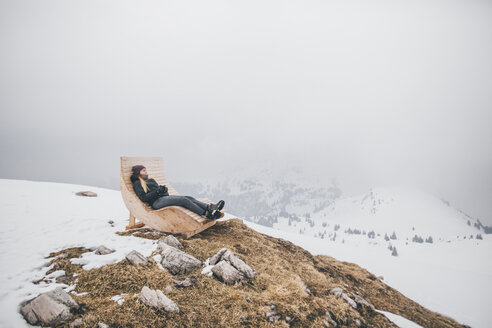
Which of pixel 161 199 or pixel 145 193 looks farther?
pixel 145 193

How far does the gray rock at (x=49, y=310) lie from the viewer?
3.25m

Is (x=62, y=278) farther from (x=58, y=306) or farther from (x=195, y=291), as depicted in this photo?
(x=195, y=291)

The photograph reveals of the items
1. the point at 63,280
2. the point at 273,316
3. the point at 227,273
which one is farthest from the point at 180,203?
the point at 273,316

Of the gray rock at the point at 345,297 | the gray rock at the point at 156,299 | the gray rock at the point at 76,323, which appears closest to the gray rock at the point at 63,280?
the gray rock at the point at 76,323

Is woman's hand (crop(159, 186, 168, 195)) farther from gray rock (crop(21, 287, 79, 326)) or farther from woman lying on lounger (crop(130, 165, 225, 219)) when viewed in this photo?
gray rock (crop(21, 287, 79, 326))

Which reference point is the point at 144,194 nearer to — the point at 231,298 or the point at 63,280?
the point at 63,280

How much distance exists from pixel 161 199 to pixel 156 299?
4.11 meters

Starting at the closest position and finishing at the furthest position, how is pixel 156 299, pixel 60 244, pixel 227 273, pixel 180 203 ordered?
pixel 156 299 < pixel 227 273 < pixel 60 244 < pixel 180 203

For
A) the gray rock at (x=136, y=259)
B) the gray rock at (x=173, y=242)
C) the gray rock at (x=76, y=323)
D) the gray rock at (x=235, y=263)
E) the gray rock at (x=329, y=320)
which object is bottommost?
the gray rock at (x=329, y=320)

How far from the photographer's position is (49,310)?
3.31 meters

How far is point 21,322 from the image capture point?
3270 mm

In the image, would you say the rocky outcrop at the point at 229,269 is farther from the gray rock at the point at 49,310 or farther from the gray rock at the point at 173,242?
the gray rock at the point at 49,310

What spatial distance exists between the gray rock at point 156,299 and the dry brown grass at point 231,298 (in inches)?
3.4

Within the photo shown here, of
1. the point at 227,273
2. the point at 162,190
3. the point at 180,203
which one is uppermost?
the point at 162,190
